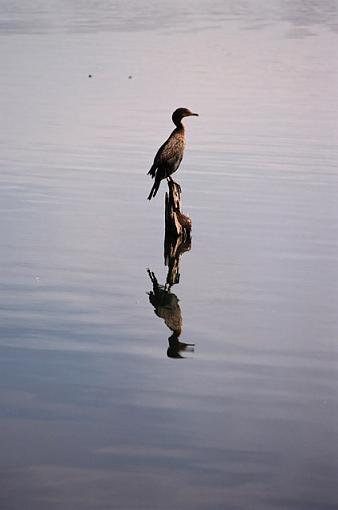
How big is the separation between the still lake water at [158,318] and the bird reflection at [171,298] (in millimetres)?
79

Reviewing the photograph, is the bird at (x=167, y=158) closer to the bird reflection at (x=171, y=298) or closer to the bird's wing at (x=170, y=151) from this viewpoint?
the bird's wing at (x=170, y=151)

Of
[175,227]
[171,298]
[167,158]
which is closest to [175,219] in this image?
[175,227]

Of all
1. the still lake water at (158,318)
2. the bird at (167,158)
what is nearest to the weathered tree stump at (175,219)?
the still lake water at (158,318)

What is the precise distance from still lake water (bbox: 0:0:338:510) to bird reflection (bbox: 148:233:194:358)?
0.26ft

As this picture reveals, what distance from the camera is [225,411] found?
8.04 m

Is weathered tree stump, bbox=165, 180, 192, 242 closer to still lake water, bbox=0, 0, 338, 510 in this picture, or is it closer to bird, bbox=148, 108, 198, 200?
still lake water, bbox=0, 0, 338, 510

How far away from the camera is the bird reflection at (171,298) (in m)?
9.66

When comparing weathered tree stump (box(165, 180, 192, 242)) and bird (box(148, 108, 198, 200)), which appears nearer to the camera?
weathered tree stump (box(165, 180, 192, 242))

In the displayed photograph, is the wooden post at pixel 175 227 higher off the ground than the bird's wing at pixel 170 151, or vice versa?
the bird's wing at pixel 170 151

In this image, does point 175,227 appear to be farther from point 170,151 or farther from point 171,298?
point 171,298

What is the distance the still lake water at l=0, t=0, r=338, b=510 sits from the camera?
700cm

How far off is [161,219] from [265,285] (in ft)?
11.6

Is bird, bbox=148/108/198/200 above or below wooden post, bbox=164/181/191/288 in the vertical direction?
above

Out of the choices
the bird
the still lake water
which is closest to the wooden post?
the still lake water
